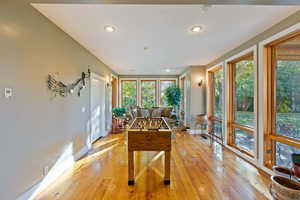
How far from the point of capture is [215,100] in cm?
516

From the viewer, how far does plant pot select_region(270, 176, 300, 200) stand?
3.80 ft

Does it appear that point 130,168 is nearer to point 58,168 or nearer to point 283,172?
point 58,168

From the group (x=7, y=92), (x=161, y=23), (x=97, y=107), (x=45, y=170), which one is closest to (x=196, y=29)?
(x=161, y=23)

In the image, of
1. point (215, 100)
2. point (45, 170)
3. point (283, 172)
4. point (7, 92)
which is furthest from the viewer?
point (215, 100)

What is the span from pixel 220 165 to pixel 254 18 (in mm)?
2720

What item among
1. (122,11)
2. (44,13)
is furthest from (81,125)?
(122,11)

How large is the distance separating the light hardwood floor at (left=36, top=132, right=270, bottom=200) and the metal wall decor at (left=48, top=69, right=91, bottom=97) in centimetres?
149

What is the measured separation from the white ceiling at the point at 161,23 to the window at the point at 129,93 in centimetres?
432

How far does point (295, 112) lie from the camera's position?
7.94 feet

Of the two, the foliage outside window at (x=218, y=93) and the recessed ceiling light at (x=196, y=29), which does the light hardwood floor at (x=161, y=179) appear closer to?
the foliage outside window at (x=218, y=93)

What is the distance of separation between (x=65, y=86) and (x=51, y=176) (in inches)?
61.7

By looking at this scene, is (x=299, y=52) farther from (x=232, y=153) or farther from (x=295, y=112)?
(x=232, y=153)

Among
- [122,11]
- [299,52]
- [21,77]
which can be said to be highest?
[122,11]

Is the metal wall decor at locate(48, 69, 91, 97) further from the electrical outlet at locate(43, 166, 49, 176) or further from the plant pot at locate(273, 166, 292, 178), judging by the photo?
the plant pot at locate(273, 166, 292, 178)
